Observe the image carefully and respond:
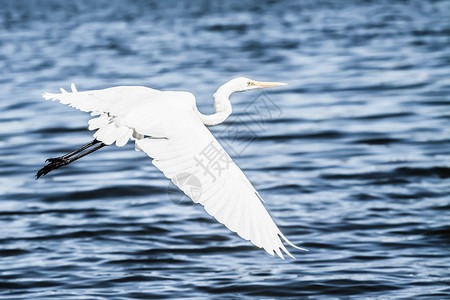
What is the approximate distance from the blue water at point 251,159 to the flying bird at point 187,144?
231 cm

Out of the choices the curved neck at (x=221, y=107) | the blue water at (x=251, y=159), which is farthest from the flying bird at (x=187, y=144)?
the blue water at (x=251, y=159)

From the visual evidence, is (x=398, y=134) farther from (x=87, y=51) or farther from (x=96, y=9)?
(x=96, y=9)

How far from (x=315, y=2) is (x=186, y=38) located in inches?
255

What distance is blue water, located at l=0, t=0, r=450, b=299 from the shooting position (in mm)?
9812

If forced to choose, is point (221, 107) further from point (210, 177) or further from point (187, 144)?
point (210, 177)

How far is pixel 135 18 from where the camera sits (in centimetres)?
2778

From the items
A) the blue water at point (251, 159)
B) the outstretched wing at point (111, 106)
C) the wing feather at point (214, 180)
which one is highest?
the outstretched wing at point (111, 106)

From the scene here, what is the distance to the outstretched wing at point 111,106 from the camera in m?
7.31

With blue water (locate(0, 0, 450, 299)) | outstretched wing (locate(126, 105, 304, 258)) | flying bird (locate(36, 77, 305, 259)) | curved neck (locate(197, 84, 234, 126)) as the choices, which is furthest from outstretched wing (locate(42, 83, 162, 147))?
blue water (locate(0, 0, 450, 299))

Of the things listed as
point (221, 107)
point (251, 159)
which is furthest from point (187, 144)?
point (251, 159)

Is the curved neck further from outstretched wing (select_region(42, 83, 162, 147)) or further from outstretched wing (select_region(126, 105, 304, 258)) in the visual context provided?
outstretched wing (select_region(126, 105, 304, 258))

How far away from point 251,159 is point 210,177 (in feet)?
26.5

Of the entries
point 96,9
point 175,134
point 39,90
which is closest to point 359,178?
point 175,134

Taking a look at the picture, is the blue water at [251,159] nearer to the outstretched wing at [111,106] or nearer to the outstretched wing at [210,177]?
the outstretched wing at [111,106]
